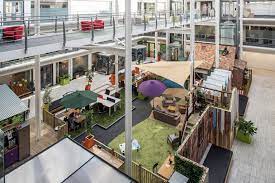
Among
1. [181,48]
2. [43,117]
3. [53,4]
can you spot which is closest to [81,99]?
[43,117]

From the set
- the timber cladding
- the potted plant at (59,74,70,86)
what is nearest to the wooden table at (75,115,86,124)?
the timber cladding

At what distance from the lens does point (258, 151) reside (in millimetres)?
13352

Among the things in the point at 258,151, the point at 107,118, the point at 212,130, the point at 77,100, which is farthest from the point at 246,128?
the point at 77,100

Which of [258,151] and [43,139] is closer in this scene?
[43,139]

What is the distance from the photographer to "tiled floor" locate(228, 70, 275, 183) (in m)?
11.4

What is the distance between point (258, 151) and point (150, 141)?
5.45 m

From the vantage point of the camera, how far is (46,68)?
2073 cm

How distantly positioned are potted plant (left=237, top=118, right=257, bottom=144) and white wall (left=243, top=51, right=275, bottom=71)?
1737 centimetres

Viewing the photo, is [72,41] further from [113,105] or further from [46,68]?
[46,68]

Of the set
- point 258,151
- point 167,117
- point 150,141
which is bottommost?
point 258,151

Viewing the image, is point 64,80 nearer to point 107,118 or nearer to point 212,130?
point 107,118

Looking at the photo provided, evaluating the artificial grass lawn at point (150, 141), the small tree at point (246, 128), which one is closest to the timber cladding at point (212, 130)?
the small tree at point (246, 128)

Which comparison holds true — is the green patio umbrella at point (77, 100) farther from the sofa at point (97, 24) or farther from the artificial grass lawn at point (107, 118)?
the sofa at point (97, 24)

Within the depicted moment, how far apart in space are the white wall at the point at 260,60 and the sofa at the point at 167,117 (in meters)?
17.4
